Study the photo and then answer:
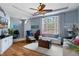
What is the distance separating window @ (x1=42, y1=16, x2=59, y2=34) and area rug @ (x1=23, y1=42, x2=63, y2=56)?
28 cm

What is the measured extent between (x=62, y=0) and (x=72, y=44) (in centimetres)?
84

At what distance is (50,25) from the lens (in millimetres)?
2109

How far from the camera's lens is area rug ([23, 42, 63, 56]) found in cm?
Result: 205

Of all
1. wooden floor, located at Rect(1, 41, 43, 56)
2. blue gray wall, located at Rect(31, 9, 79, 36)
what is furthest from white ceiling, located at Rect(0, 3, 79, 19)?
wooden floor, located at Rect(1, 41, 43, 56)

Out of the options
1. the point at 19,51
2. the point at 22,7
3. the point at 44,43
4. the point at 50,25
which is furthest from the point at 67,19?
the point at 19,51

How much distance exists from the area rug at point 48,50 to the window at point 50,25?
0.28 m

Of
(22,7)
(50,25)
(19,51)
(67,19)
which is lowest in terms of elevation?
(19,51)

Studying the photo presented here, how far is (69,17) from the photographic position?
2000mm

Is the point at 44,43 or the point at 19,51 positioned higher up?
the point at 44,43

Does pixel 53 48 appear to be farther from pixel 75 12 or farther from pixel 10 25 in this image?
pixel 10 25

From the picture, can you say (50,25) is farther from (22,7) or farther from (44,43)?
(22,7)

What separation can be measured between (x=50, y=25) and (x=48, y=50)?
1.54ft

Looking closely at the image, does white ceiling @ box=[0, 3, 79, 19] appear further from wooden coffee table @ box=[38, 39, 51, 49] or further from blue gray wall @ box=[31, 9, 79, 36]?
wooden coffee table @ box=[38, 39, 51, 49]

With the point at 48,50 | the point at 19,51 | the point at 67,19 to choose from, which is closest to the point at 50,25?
the point at 67,19
